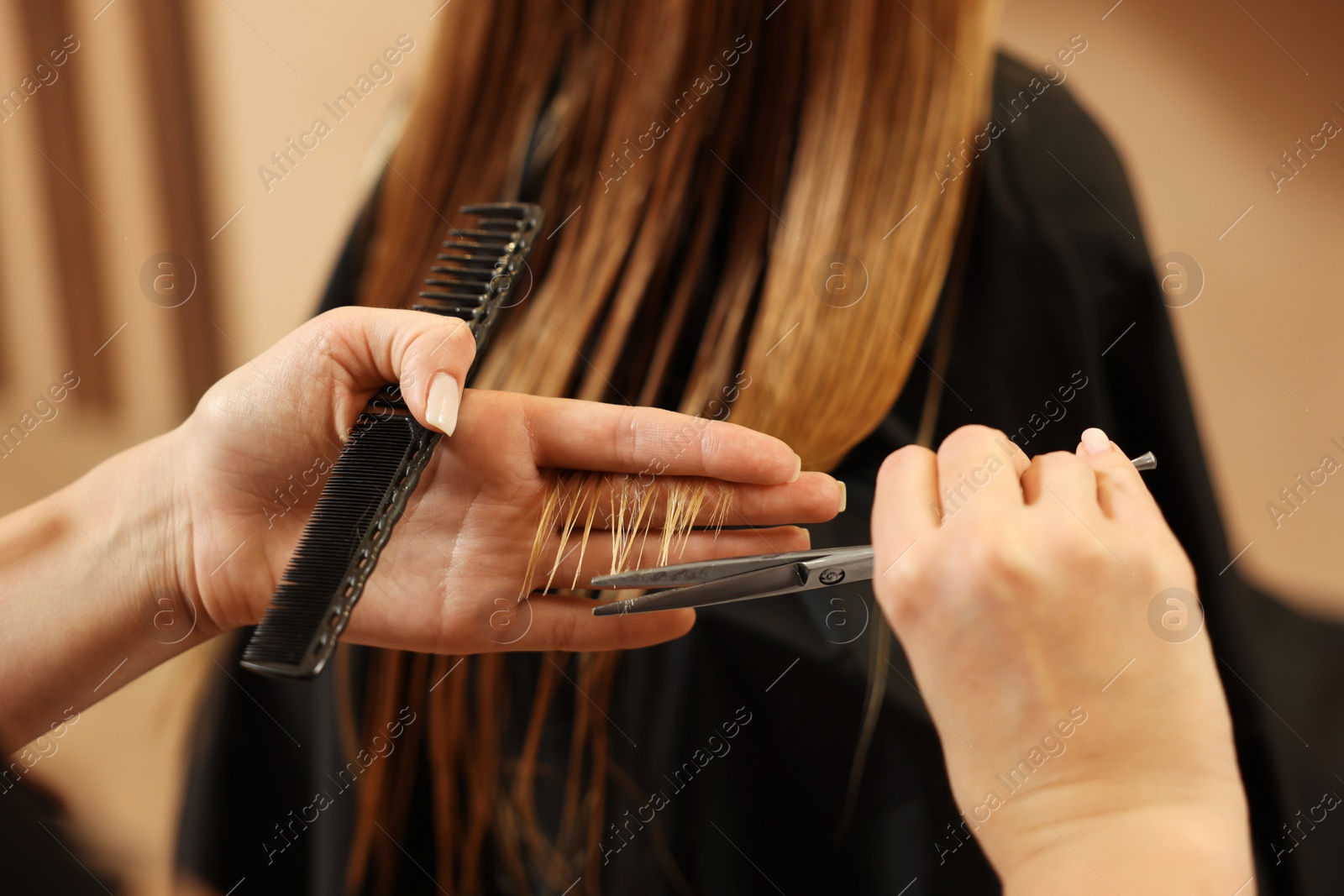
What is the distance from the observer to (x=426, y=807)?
548 millimetres

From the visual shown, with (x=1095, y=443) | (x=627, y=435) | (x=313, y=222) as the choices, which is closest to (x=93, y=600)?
(x=627, y=435)

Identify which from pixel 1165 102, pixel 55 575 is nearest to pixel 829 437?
pixel 1165 102

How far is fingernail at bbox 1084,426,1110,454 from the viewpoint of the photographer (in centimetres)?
35

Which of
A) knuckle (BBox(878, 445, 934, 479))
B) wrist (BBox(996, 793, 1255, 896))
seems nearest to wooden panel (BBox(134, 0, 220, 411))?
knuckle (BBox(878, 445, 934, 479))

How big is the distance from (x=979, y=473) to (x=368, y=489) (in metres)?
0.26

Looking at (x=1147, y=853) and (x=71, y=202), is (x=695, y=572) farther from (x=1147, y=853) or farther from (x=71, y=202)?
(x=71, y=202)

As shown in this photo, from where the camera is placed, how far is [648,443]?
0.39m

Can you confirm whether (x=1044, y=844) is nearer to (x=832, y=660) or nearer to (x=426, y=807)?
(x=832, y=660)

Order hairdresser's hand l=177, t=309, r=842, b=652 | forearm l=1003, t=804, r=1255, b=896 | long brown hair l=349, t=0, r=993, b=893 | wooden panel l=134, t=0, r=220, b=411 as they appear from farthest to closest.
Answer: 1. wooden panel l=134, t=0, r=220, b=411
2. long brown hair l=349, t=0, r=993, b=893
3. hairdresser's hand l=177, t=309, r=842, b=652
4. forearm l=1003, t=804, r=1255, b=896

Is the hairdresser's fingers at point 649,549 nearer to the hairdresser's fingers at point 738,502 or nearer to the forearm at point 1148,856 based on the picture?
the hairdresser's fingers at point 738,502

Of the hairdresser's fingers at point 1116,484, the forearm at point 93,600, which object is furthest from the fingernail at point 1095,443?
the forearm at point 93,600

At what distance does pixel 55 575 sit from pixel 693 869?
1.39ft

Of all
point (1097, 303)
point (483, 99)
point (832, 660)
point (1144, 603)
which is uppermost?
point (483, 99)

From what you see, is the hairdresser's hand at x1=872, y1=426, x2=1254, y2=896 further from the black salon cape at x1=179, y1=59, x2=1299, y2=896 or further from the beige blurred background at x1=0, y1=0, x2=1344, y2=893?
the beige blurred background at x1=0, y1=0, x2=1344, y2=893
